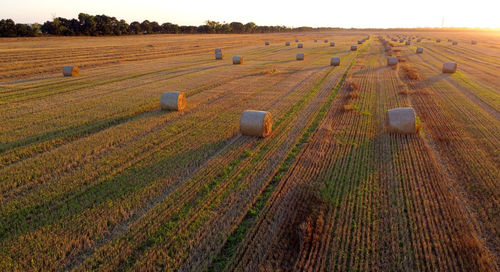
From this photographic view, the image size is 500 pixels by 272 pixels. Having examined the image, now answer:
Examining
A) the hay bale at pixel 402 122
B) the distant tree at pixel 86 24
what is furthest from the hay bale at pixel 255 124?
the distant tree at pixel 86 24

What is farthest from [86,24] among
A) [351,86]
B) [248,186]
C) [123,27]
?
[248,186]

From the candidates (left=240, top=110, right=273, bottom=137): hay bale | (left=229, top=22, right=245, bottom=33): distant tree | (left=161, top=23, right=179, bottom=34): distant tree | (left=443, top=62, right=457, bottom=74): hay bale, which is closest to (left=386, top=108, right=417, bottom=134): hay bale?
(left=240, top=110, right=273, bottom=137): hay bale

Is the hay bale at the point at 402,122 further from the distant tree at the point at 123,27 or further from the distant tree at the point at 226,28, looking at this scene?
the distant tree at the point at 226,28

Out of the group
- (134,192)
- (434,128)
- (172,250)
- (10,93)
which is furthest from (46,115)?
(434,128)

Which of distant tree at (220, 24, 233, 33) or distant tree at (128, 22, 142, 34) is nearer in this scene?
distant tree at (128, 22, 142, 34)

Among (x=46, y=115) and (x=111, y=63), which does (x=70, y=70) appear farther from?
(x=46, y=115)

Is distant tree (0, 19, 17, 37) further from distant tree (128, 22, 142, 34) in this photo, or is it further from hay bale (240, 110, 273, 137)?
hay bale (240, 110, 273, 137)

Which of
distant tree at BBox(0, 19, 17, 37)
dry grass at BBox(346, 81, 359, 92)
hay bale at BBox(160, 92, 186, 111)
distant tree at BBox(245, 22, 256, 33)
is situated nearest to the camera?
hay bale at BBox(160, 92, 186, 111)
